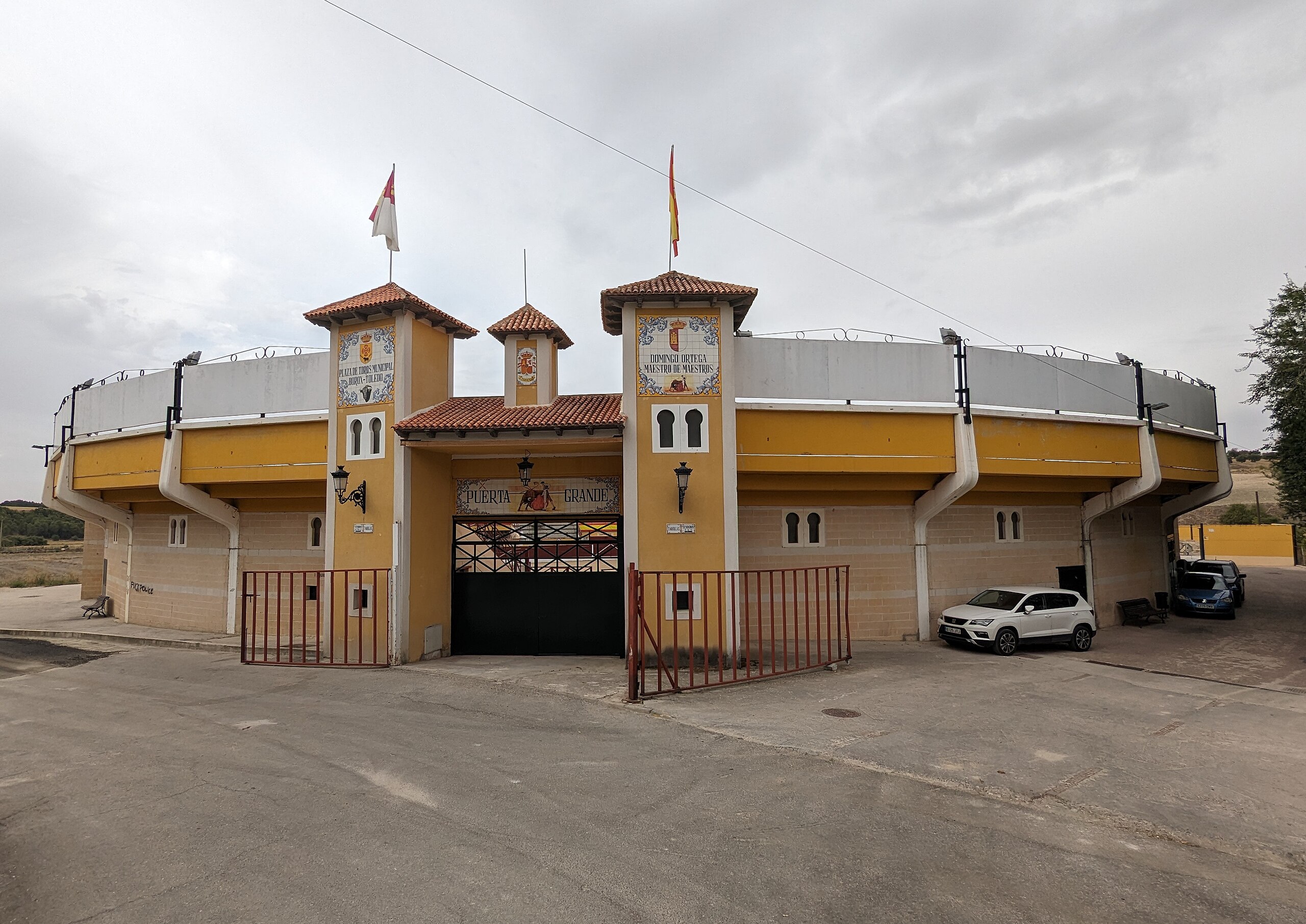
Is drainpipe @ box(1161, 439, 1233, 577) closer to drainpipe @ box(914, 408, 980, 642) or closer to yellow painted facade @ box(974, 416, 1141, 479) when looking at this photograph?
yellow painted facade @ box(974, 416, 1141, 479)

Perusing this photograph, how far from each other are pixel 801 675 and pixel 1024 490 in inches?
365

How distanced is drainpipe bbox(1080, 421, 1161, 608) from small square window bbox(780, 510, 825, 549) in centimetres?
772

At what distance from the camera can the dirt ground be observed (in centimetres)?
3684

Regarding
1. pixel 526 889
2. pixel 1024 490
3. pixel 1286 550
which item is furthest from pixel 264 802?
pixel 1286 550

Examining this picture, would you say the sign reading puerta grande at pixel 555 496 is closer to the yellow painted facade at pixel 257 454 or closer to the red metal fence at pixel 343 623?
the red metal fence at pixel 343 623

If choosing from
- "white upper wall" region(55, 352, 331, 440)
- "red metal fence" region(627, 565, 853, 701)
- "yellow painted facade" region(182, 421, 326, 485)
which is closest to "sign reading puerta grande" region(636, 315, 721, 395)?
"red metal fence" region(627, 565, 853, 701)

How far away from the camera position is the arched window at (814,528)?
1702 centimetres

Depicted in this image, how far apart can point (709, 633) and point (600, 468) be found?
4.41 m

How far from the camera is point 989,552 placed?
18406 mm

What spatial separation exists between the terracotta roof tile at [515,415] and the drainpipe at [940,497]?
7.91 m

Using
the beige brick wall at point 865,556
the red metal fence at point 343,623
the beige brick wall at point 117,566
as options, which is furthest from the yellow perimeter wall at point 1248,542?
the beige brick wall at point 117,566

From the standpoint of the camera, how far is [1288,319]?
66.0 ft

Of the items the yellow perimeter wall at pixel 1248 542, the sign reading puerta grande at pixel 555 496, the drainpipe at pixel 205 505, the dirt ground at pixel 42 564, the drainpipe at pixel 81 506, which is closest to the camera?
the sign reading puerta grande at pixel 555 496

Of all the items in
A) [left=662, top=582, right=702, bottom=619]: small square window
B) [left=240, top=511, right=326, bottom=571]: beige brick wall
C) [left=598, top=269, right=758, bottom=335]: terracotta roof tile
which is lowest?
[left=662, top=582, right=702, bottom=619]: small square window
